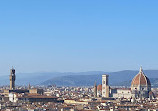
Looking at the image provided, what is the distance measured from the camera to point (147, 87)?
142m

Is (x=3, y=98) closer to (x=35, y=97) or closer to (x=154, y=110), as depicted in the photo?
A: (x=35, y=97)

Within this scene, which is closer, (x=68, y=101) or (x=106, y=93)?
(x=68, y=101)

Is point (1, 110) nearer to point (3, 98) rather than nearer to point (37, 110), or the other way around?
point (37, 110)

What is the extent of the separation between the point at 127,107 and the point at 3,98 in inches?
1129

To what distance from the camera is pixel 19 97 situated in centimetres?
10731

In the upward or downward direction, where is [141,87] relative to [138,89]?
upward

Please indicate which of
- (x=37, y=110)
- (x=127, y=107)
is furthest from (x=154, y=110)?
(x=37, y=110)

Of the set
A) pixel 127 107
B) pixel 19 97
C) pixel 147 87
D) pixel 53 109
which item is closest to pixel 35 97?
pixel 19 97

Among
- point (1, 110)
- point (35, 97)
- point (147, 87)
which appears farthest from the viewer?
point (147, 87)

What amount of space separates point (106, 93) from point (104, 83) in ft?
12.5

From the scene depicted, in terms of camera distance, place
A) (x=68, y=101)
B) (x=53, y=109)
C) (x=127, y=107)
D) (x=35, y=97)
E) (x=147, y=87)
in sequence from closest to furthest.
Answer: (x=53, y=109), (x=127, y=107), (x=35, y=97), (x=68, y=101), (x=147, y=87)

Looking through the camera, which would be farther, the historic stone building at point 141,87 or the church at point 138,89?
the historic stone building at point 141,87

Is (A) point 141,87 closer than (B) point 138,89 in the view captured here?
Yes

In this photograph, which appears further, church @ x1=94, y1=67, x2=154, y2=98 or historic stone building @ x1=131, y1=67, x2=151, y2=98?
historic stone building @ x1=131, y1=67, x2=151, y2=98
